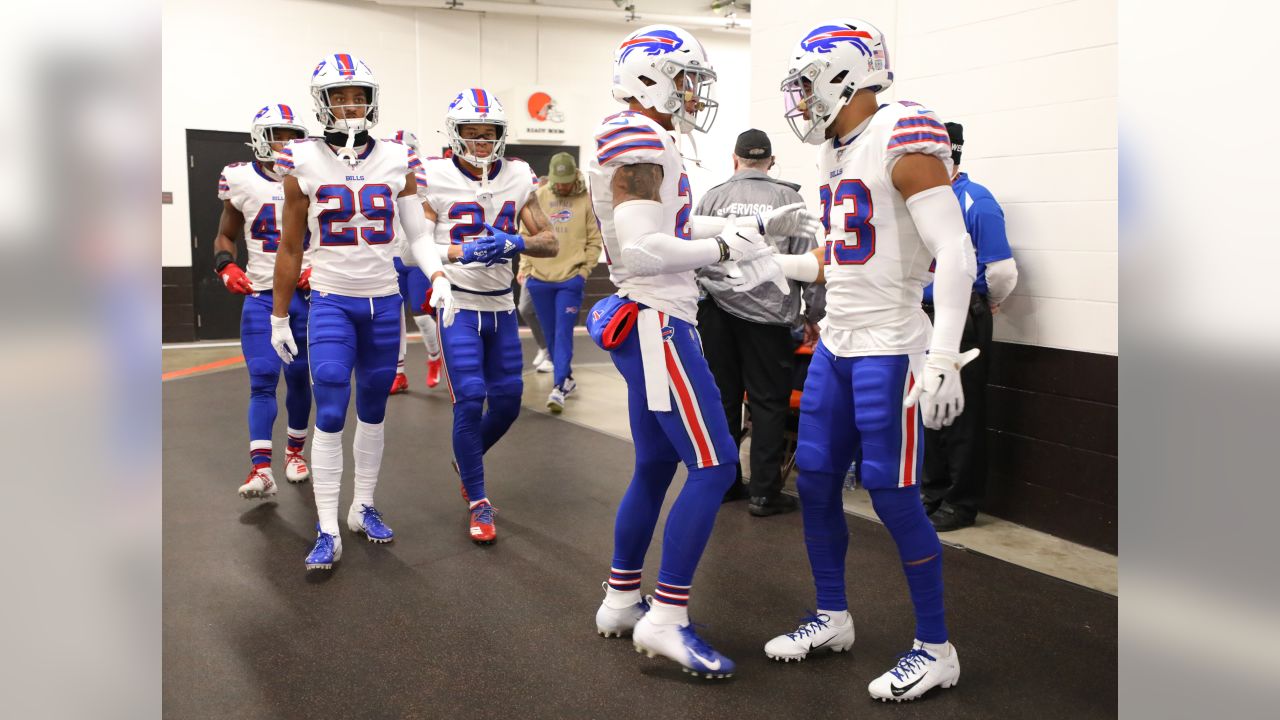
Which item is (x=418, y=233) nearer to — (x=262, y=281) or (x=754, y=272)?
(x=262, y=281)

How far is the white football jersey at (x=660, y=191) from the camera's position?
2.71 meters

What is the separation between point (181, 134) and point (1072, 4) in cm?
894

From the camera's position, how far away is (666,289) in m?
2.90

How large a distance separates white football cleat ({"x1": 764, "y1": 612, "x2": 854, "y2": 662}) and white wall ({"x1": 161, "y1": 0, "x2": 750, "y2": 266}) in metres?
7.02

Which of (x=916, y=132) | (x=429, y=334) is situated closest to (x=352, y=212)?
(x=916, y=132)

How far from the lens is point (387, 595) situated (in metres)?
3.56

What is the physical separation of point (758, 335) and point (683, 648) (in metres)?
2.01

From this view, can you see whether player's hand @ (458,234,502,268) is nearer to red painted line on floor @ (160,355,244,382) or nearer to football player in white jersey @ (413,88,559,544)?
football player in white jersey @ (413,88,559,544)

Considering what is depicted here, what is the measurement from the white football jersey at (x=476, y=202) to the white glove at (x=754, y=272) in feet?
5.03

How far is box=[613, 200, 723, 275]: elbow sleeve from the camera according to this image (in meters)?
2.74

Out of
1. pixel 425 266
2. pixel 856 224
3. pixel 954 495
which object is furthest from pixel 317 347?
pixel 954 495
